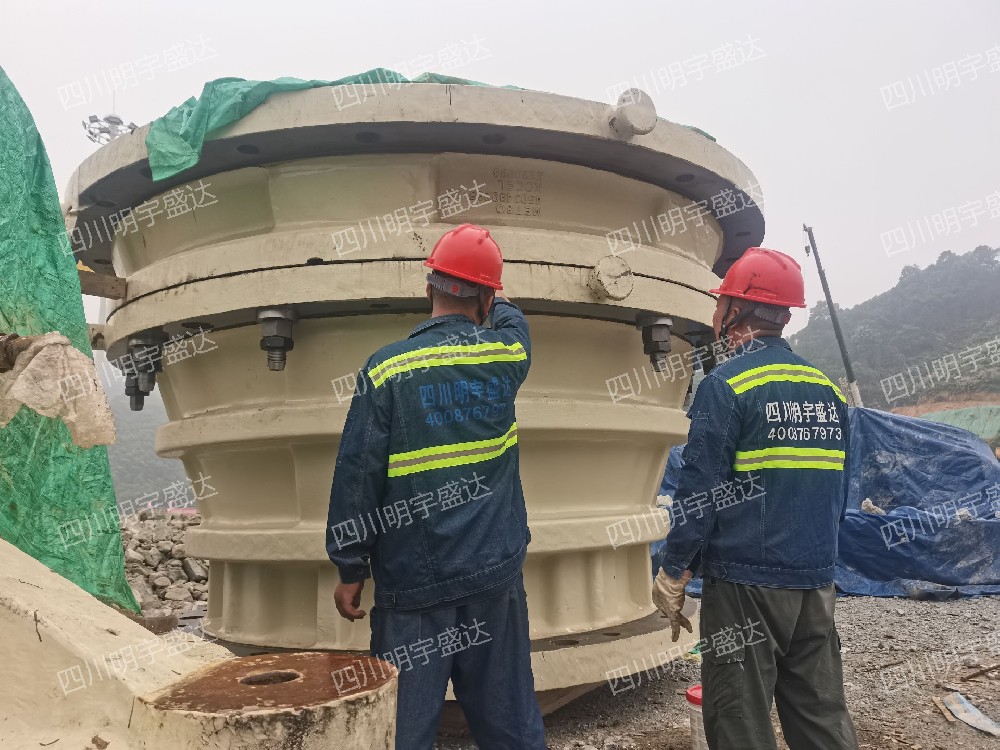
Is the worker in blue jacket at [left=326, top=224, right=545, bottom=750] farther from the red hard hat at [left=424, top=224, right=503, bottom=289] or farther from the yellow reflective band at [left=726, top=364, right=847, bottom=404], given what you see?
the yellow reflective band at [left=726, top=364, right=847, bottom=404]

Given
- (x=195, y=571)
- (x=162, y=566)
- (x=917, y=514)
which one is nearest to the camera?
(x=195, y=571)

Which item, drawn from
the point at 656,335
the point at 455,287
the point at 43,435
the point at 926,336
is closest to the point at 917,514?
the point at 656,335

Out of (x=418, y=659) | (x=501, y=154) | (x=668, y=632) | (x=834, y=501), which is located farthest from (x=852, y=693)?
(x=501, y=154)

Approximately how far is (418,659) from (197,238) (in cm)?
→ 219

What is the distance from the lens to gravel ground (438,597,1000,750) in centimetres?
304

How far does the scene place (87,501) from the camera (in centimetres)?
218

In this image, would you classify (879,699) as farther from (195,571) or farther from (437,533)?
(195,571)

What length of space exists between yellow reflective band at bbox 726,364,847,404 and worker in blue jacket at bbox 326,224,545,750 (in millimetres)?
733

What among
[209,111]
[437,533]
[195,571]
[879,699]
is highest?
[209,111]

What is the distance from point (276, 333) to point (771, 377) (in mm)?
1831

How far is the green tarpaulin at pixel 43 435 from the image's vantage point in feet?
6.61

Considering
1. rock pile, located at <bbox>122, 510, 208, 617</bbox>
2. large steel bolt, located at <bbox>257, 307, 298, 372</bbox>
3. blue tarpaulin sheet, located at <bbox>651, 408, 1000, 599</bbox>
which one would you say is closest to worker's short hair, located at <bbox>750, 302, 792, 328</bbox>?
large steel bolt, located at <bbox>257, 307, 298, 372</bbox>

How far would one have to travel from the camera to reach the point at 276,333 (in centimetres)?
288

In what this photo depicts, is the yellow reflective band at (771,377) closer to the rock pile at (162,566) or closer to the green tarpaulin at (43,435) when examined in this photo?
the green tarpaulin at (43,435)
